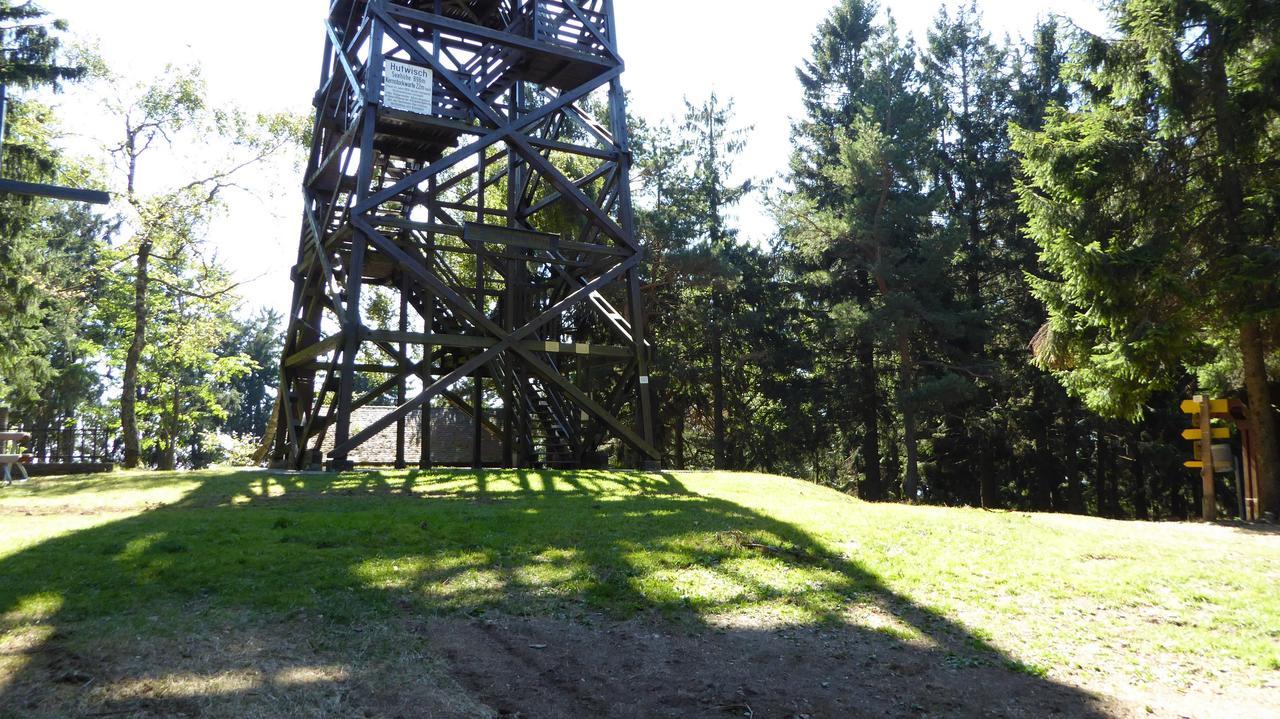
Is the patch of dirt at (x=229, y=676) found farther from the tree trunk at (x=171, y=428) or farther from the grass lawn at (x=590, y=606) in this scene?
the tree trunk at (x=171, y=428)

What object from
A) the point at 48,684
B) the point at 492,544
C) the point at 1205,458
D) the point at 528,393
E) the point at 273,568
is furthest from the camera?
the point at 528,393

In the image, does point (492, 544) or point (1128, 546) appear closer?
point (492, 544)

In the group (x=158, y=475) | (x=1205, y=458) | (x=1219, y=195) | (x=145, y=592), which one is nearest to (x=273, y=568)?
(x=145, y=592)

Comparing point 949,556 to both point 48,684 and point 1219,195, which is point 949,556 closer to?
point 48,684

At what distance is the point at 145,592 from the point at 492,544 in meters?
2.77

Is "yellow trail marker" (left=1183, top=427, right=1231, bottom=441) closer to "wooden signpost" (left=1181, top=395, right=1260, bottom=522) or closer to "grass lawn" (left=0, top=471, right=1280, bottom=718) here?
"wooden signpost" (left=1181, top=395, right=1260, bottom=522)

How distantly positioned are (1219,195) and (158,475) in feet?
62.7

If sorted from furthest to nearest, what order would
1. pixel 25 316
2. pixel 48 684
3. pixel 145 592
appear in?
pixel 25 316
pixel 145 592
pixel 48 684

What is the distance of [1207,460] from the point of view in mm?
13508

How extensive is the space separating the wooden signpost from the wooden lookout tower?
31.5 feet

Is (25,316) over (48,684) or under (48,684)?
over

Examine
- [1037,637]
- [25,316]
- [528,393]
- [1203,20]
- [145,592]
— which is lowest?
[1037,637]

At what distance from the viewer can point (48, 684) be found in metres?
3.83

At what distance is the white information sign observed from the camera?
14.7 m
